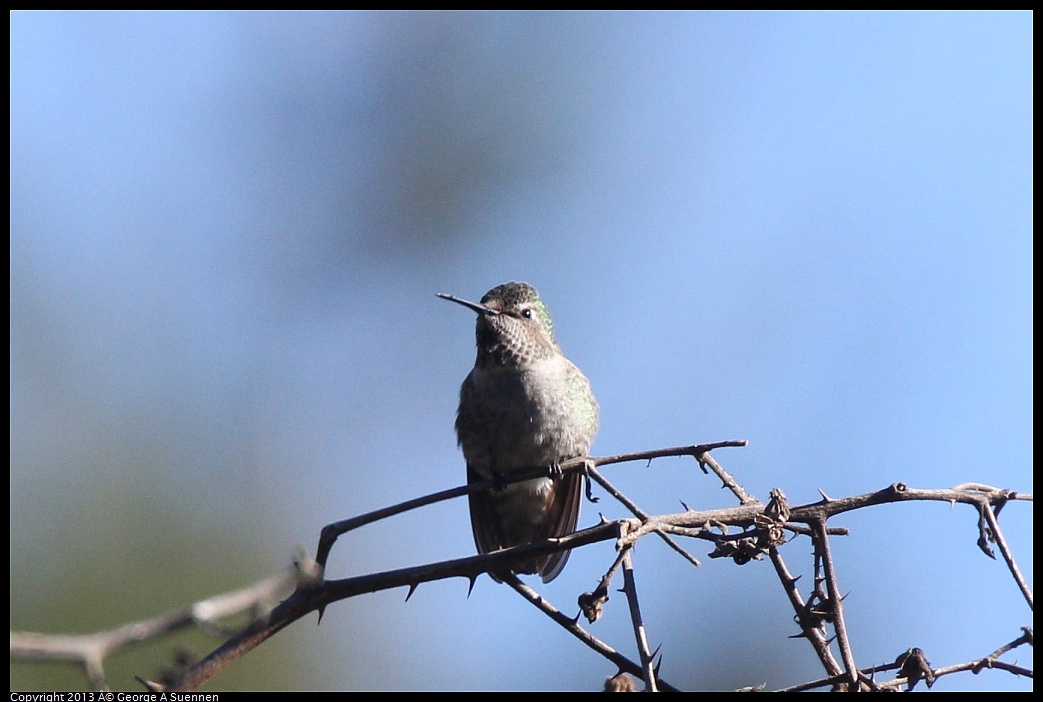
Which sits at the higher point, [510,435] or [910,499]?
[510,435]

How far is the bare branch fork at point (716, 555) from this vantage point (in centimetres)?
183

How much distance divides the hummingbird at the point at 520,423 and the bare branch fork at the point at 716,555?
2.12m

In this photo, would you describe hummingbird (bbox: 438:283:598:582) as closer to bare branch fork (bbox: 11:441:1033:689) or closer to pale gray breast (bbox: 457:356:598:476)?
pale gray breast (bbox: 457:356:598:476)

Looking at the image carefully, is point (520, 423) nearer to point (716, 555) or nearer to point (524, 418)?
point (524, 418)

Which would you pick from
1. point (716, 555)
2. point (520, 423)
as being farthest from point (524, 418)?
point (716, 555)

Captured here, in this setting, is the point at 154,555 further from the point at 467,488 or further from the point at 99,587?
the point at 467,488

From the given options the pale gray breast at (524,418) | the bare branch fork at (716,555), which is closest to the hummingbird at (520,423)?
the pale gray breast at (524,418)

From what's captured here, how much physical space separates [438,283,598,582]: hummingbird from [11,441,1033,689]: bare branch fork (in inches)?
83.3

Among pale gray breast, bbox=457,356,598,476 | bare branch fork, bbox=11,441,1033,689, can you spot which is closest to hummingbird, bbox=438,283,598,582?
pale gray breast, bbox=457,356,598,476

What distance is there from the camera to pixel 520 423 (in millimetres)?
4527

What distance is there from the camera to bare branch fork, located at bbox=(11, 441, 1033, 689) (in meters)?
1.83
